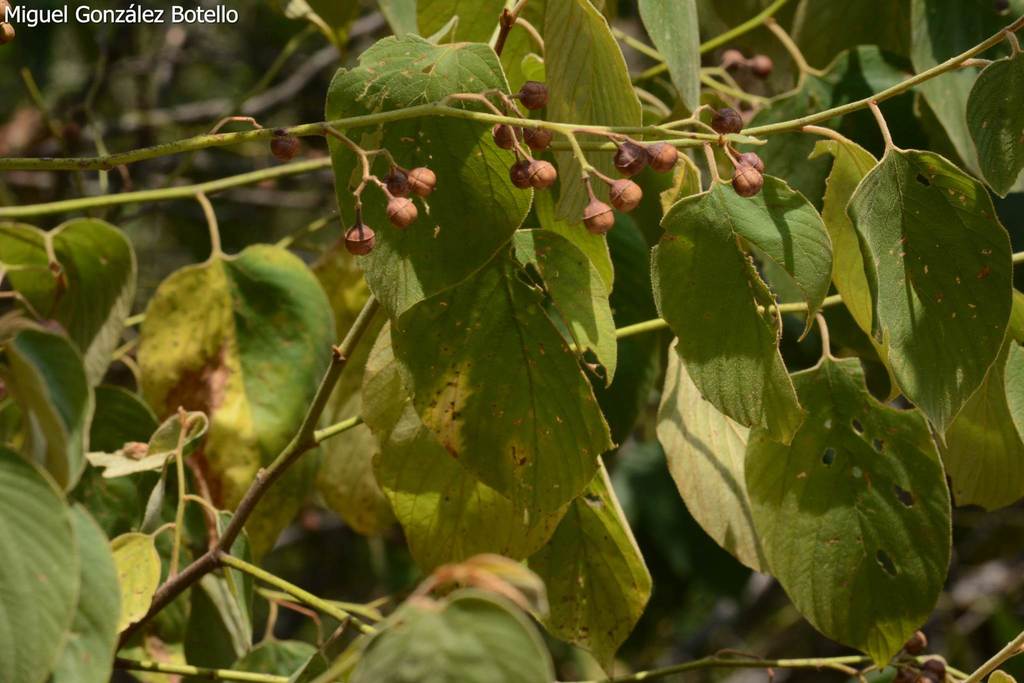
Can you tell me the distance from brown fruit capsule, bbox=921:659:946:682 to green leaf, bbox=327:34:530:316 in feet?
1.39

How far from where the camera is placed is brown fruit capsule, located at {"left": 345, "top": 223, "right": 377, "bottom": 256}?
2.28 feet

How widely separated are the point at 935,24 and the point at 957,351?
1.42 feet

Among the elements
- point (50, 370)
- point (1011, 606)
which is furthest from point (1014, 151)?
point (1011, 606)

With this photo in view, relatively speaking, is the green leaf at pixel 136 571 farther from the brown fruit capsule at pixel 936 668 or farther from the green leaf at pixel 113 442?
the brown fruit capsule at pixel 936 668

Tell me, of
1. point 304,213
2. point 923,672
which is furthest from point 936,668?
point 304,213

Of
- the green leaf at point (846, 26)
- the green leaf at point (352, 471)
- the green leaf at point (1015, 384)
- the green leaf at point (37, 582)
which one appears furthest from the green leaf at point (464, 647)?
the green leaf at point (846, 26)

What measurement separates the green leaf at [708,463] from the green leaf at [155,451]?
325 millimetres

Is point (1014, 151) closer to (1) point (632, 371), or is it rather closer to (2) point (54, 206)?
(1) point (632, 371)

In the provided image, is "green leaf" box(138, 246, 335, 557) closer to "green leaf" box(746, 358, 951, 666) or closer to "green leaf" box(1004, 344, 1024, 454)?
"green leaf" box(746, 358, 951, 666)

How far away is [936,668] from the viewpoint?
0.89 m

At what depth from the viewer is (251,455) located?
106cm

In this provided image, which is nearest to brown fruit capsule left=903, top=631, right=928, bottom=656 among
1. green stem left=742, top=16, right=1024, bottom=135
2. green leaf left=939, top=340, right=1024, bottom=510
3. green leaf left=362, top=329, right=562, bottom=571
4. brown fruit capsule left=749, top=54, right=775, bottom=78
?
green leaf left=939, top=340, right=1024, bottom=510

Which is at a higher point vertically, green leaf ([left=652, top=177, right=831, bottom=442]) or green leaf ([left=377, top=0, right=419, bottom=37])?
green leaf ([left=377, top=0, right=419, bottom=37])

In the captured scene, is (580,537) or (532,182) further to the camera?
(580,537)
